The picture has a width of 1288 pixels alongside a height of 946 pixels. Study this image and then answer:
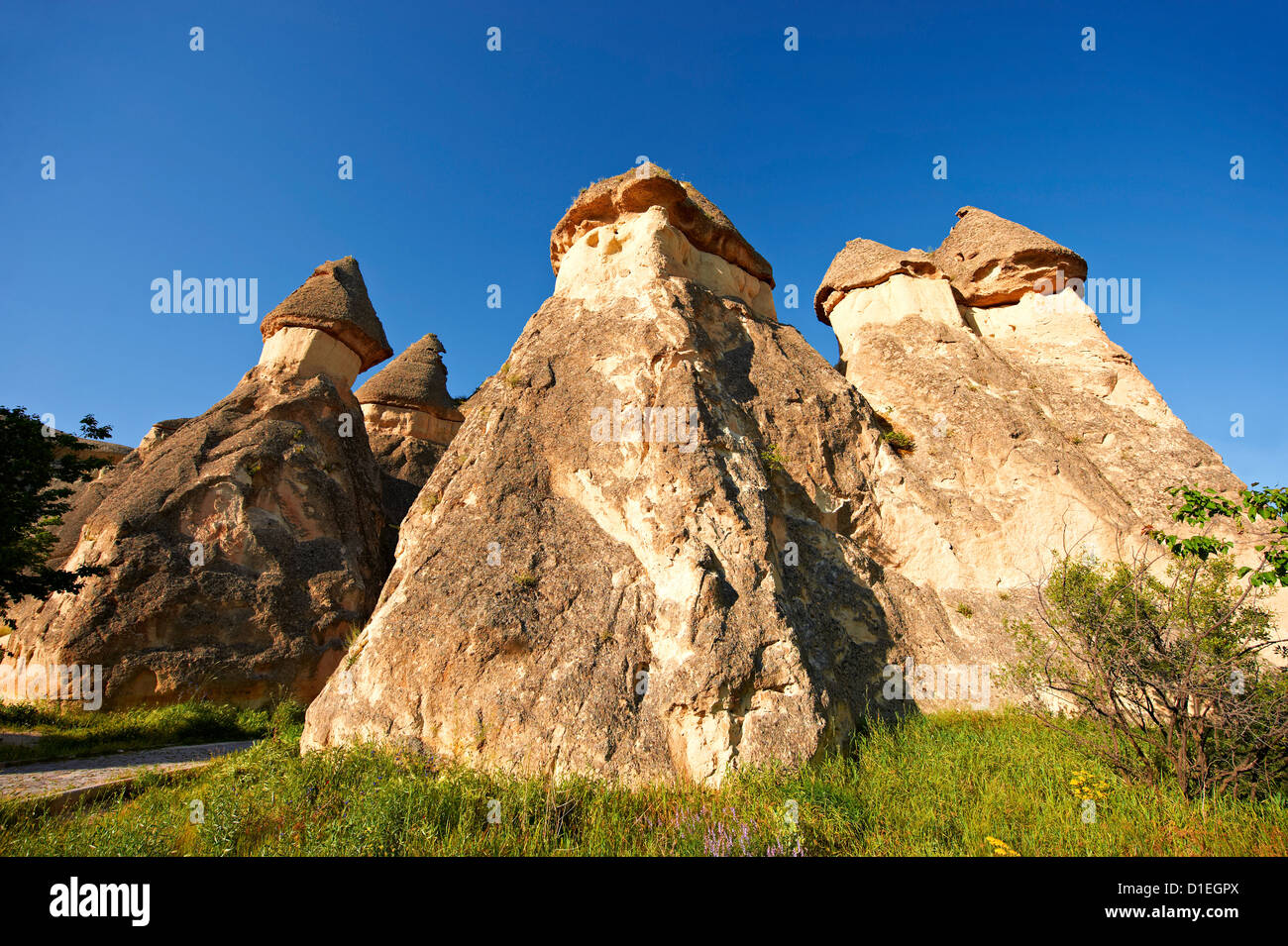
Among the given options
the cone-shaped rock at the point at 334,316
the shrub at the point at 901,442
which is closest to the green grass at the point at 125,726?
the cone-shaped rock at the point at 334,316

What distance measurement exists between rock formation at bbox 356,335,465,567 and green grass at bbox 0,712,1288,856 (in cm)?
1321

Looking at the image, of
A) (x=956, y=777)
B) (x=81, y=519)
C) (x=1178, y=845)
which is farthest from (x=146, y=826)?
(x=81, y=519)

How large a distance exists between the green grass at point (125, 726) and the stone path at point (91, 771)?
452 millimetres

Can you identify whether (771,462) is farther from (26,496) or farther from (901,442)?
(26,496)

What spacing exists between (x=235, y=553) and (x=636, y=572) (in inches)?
344

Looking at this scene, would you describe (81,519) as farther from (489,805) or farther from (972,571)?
(972,571)

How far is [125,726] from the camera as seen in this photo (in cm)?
909

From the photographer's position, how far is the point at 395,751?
231 inches

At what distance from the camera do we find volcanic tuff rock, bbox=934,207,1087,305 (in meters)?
13.7

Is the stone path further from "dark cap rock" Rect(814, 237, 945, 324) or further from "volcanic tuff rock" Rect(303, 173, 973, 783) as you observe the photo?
"dark cap rock" Rect(814, 237, 945, 324)

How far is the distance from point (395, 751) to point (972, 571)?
8.59 m

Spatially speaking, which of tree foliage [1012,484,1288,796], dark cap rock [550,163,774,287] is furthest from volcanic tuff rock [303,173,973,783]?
tree foliage [1012,484,1288,796]

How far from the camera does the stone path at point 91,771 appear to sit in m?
5.87

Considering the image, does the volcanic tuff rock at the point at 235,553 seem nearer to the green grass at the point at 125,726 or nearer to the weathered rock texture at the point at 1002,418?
the green grass at the point at 125,726
